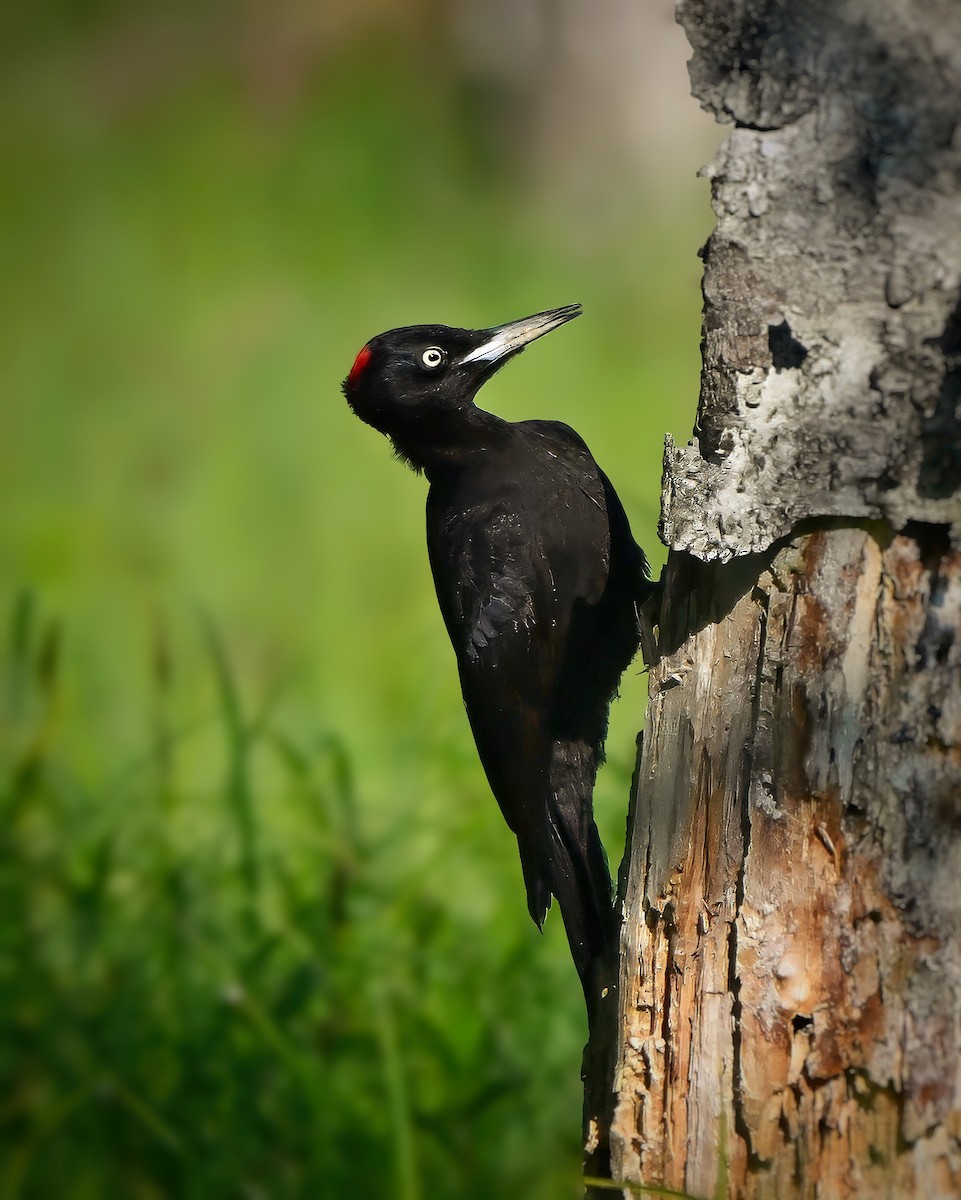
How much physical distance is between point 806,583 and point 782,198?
413mm

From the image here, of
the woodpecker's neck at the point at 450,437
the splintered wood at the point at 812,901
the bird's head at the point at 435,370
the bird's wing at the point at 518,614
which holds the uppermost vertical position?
the bird's head at the point at 435,370

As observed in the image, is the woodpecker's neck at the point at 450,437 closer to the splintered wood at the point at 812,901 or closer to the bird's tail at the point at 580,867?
the bird's tail at the point at 580,867

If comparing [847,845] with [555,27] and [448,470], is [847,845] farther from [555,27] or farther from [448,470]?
[555,27]

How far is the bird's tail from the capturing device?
219 centimetres

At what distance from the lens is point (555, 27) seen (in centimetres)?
675

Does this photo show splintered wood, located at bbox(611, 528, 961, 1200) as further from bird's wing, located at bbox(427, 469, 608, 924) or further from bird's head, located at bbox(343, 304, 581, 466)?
bird's head, located at bbox(343, 304, 581, 466)

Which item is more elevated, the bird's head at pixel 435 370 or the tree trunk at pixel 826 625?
the bird's head at pixel 435 370

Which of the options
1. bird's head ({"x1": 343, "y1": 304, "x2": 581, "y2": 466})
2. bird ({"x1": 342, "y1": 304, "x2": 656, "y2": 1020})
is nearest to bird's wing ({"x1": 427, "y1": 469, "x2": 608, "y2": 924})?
bird ({"x1": 342, "y1": 304, "x2": 656, "y2": 1020})

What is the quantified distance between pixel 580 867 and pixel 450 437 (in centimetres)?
94

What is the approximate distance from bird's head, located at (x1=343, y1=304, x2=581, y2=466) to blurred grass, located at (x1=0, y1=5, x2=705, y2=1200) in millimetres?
523

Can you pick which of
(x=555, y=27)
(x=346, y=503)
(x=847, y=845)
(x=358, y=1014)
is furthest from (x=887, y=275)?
(x=555, y=27)

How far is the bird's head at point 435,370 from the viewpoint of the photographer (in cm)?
279

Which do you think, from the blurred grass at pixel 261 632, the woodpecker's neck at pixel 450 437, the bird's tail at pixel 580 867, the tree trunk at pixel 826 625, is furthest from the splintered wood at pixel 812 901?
the woodpecker's neck at pixel 450 437

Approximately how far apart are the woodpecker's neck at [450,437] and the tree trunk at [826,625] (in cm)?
121
